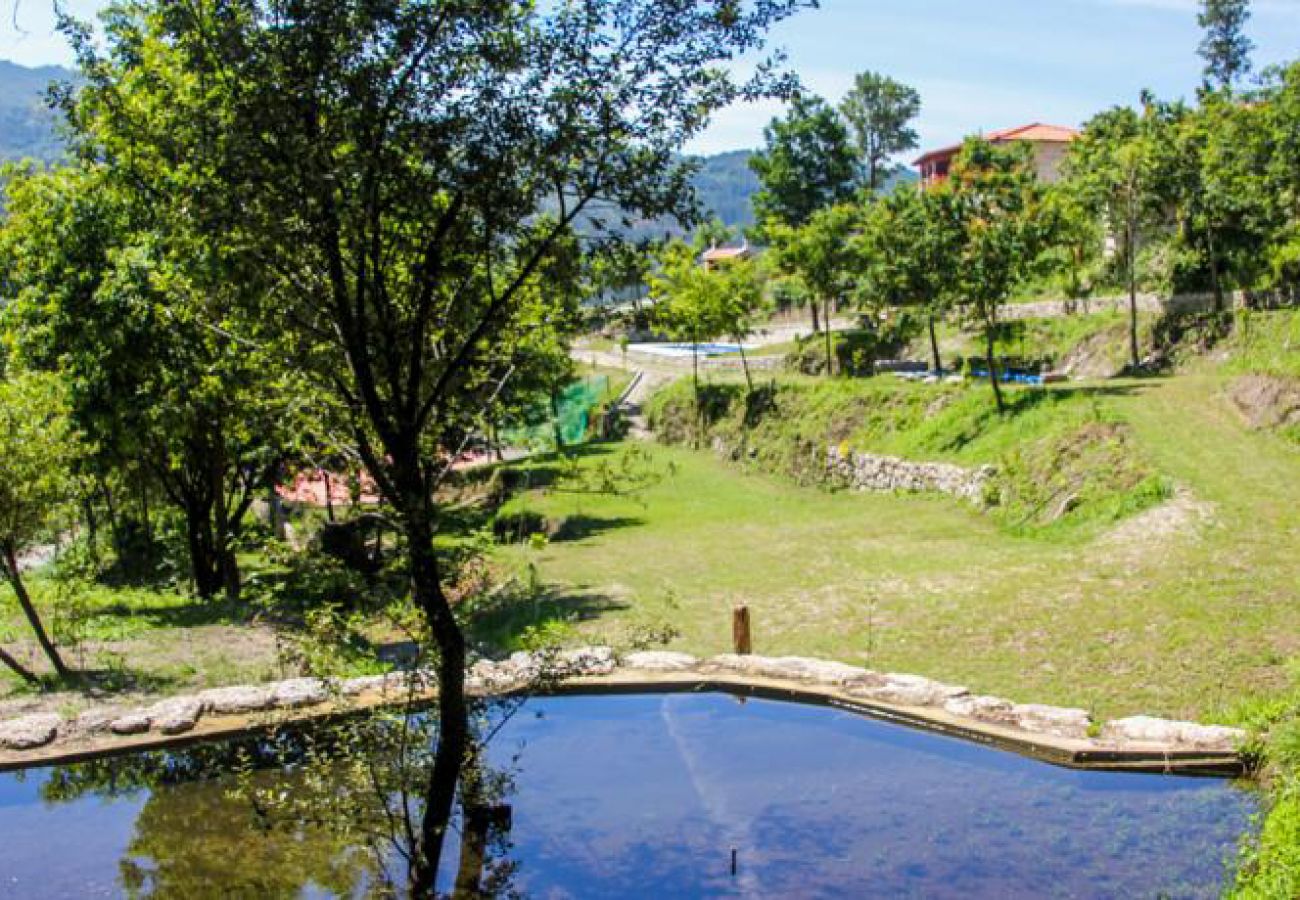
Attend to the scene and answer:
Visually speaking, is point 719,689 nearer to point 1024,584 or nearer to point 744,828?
point 744,828

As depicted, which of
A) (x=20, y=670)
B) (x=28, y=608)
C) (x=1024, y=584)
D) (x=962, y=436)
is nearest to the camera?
(x=20, y=670)

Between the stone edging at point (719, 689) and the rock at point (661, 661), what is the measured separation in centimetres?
2

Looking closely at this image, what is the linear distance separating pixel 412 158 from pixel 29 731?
9.11 meters

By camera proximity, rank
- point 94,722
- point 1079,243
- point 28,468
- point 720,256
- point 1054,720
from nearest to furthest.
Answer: point 1054,720 → point 94,722 → point 28,468 → point 1079,243 → point 720,256

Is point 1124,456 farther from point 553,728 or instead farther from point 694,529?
point 553,728

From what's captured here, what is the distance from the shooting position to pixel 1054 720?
12508 millimetres

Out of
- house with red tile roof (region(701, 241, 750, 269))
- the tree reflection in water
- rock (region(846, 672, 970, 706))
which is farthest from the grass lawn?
house with red tile roof (region(701, 241, 750, 269))

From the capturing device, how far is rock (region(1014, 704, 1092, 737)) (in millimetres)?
12305

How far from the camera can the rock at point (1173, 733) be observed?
11.5 meters

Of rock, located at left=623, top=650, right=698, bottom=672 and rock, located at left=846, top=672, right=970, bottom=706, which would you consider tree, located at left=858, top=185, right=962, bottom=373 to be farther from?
rock, located at left=846, top=672, right=970, bottom=706

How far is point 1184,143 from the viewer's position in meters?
38.1

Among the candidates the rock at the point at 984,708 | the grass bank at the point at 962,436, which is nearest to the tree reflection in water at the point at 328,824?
the rock at the point at 984,708

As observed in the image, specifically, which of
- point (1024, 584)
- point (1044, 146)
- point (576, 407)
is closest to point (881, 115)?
point (1044, 146)

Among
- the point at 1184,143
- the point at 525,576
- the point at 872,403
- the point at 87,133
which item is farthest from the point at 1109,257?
the point at 87,133
